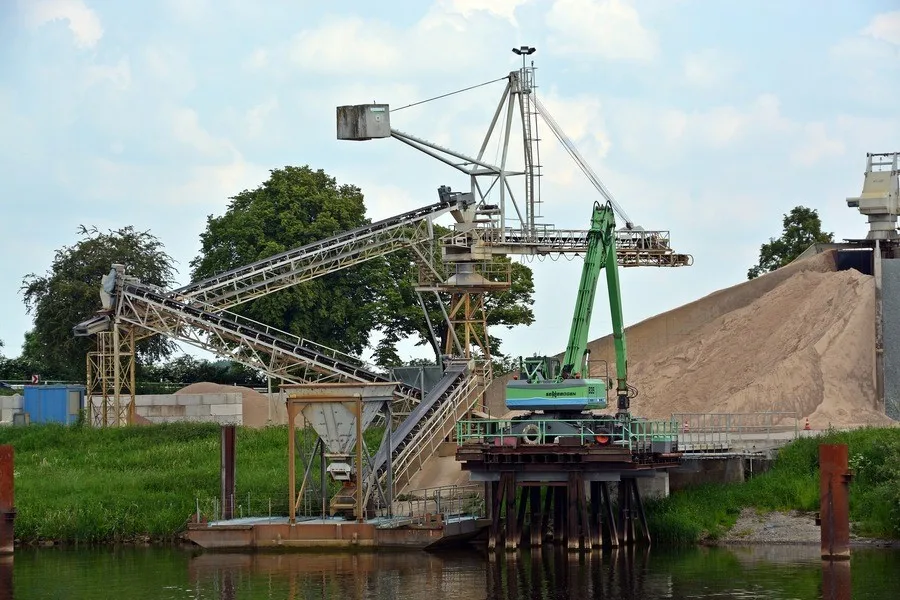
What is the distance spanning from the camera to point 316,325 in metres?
89.6

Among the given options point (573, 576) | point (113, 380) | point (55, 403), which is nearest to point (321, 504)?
point (573, 576)

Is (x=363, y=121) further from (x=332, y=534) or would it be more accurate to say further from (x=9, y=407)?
(x=332, y=534)

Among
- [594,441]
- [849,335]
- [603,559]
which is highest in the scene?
[849,335]

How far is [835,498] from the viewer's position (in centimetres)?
4969

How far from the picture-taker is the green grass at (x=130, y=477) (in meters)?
60.8

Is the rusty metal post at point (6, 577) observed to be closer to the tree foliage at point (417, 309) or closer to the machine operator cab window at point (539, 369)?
the machine operator cab window at point (539, 369)

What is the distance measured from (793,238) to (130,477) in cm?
4295

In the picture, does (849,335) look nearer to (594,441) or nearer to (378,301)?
(594,441)

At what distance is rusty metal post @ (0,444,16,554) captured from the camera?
5500cm

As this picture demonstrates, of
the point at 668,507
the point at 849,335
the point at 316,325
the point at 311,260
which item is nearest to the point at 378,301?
the point at 316,325

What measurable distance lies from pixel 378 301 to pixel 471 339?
54.0 feet

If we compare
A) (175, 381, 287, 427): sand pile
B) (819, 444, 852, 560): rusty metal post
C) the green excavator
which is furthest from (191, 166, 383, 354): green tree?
(819, 444, 852, 560): rusty metal post

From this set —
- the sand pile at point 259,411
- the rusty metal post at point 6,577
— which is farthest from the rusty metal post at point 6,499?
the sand pile at point 259,411

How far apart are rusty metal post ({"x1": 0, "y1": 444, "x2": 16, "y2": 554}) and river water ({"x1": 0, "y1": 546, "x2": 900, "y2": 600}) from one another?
2.78ft
